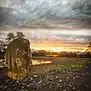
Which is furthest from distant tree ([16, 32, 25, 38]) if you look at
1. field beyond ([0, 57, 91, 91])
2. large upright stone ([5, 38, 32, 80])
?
field beyond ([0, 57, 91, 91])

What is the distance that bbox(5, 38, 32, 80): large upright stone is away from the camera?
7.65ft

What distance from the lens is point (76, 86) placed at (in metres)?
2.32

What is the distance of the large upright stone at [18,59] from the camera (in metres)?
2.33

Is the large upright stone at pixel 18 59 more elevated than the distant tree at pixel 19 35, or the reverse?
the distant tree at pixel 19 35

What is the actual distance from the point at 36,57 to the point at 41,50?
0.27ft

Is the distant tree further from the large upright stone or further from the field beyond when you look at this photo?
the field beyond

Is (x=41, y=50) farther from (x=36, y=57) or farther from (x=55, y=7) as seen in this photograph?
(x=55, y=7)

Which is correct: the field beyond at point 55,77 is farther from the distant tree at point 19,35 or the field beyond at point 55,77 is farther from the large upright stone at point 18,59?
the distant tree at point 19,35

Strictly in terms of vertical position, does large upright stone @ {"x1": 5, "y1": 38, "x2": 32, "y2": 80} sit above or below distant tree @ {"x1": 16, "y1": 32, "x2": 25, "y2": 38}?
below

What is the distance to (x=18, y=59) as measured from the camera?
7.67 ft

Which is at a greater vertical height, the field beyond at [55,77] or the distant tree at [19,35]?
the distant tree at [19,35]

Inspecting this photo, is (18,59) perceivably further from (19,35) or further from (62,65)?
(62,65)

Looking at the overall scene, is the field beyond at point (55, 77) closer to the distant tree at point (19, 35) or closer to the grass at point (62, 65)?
the grass at point (62, 65)

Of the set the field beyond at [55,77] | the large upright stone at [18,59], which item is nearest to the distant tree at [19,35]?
the large upright stone at [18,59]
